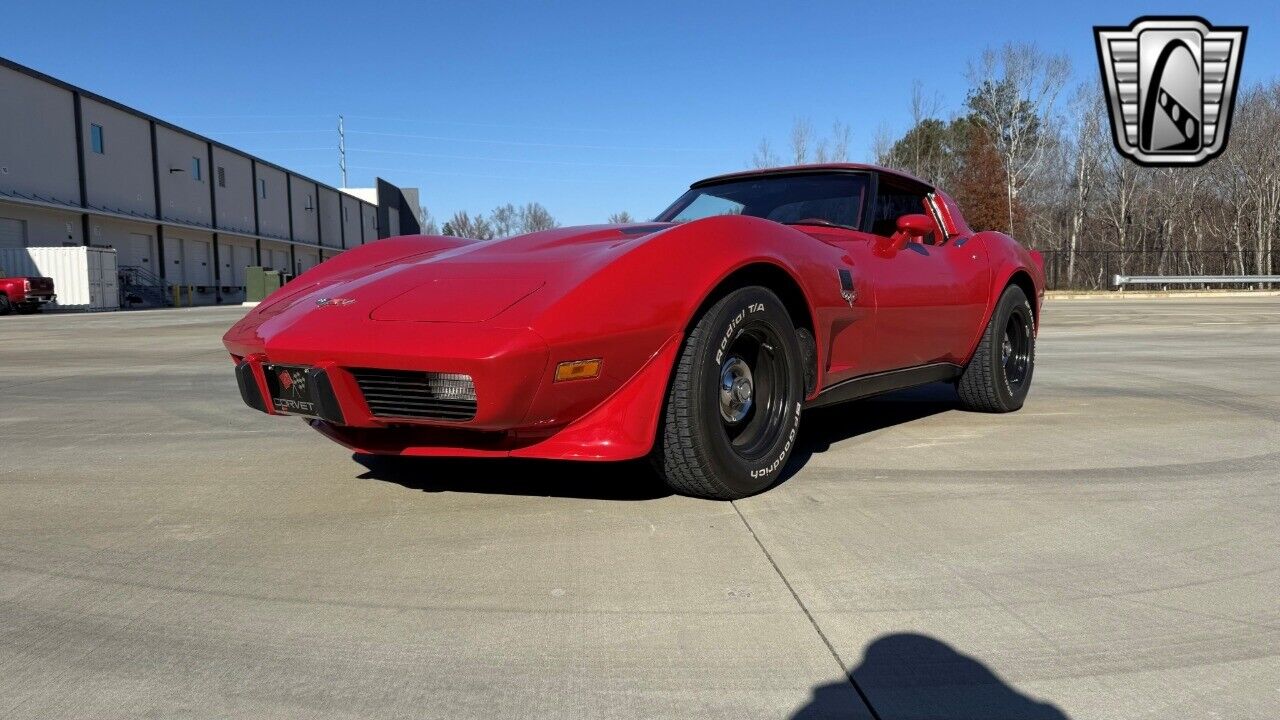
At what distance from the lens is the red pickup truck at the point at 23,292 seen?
82.5 ft

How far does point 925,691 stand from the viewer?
1661 mm

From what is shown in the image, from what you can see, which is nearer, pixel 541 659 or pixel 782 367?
pixel 541 659

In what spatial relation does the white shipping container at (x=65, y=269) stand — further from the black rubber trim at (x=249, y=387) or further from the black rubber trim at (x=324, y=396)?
the black rubber trim at (x=324, y=396)

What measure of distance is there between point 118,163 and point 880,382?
3869 centimetres

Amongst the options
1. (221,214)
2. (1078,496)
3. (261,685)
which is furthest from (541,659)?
(221,214)

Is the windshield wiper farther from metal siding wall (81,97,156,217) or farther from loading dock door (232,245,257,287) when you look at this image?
loading dock door (232,245,257,287)

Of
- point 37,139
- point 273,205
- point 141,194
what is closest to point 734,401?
point 37,139

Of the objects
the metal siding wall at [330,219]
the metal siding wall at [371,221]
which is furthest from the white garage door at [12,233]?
the metal siding wall at [371,221]

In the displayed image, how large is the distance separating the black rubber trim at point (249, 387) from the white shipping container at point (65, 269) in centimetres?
3076

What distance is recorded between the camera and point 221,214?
43.4m

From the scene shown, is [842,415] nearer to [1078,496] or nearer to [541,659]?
[1078,496]

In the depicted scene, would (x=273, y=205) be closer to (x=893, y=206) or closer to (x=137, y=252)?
(x=137, y=252)

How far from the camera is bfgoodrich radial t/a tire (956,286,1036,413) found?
4.67 metres

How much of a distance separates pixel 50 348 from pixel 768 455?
10716 mm
